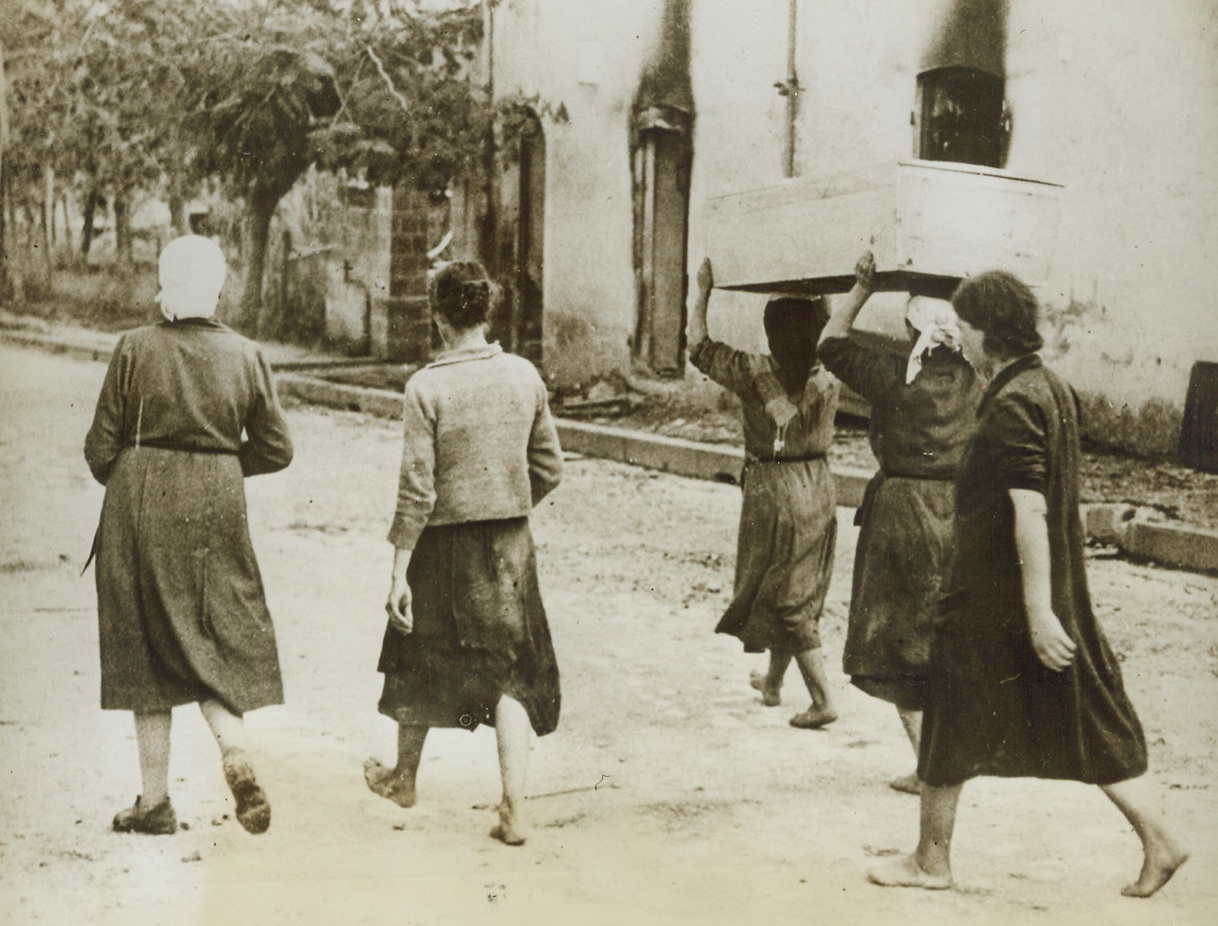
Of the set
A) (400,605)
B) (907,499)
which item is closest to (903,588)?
(907,499)

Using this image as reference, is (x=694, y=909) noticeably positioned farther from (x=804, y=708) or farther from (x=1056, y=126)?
(x=1056, y=126)

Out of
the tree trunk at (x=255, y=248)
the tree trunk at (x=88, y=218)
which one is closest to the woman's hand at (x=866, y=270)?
the tree trunk at (x=255, y=248)

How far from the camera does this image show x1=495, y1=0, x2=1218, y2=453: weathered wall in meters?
4.73

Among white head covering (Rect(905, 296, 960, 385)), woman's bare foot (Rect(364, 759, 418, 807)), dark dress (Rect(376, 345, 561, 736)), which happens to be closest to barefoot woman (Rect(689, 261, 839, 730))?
white head covering (Rect(905, 296, 960, 385))

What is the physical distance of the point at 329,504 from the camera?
5000 millimetres

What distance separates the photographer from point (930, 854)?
397 cm

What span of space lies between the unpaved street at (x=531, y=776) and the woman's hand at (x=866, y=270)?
1.49 m

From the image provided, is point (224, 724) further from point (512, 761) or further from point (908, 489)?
point (908, 489)

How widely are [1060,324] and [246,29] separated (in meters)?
2.83

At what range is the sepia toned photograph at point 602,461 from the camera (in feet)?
13.2

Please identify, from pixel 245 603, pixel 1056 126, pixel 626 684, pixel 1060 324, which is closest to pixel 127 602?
pixel 245 603

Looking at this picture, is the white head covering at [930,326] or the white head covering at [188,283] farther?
the white head covering at [930,326]

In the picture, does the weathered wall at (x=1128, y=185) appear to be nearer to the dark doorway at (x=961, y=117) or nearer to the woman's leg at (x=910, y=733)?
the dark doorway at (x=961, y=117)

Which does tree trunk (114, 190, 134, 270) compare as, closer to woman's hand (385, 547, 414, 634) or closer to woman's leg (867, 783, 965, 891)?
woman's hand (385, 547, 414, 634)
